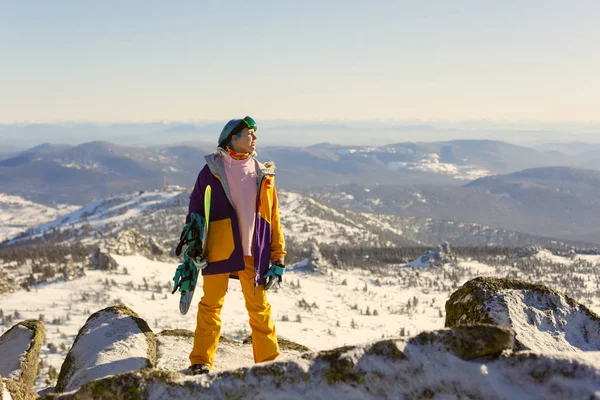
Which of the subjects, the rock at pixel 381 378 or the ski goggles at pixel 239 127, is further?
the ski goggles at pixel 239 127

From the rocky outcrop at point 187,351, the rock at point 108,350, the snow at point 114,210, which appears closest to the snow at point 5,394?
the rock at point 108,350

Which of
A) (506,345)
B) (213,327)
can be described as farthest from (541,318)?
(213,327)

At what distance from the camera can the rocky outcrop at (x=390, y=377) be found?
3027 mm

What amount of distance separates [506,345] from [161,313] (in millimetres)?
21019

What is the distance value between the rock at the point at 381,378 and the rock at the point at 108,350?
2077 millimetres

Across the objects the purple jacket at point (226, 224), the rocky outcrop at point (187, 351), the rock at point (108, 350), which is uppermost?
the purple jacket at point (226, 224)

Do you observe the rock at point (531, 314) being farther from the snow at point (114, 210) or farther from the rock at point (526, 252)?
the snow at point (114, 210)

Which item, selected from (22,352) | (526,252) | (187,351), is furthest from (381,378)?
(526,252)

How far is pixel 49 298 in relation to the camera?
22.4m

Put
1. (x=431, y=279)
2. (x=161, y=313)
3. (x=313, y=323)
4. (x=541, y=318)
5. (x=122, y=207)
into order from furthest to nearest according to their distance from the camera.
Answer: (x=122, y=207) → (x=431, y=279) → (x=313, y=323) → (x=161, y=313) → (x=541, y=318)

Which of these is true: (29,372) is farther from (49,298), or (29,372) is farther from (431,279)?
(431,279)

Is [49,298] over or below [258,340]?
below

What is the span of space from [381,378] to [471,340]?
872mm

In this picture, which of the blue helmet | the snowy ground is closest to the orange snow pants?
the blue helmet
